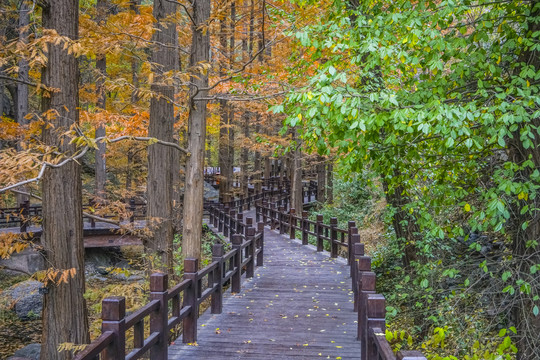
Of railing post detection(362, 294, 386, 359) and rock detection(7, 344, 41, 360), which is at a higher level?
railing post detection(362, 294, 386, 359)

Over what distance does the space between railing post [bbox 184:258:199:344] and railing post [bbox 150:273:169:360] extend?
985mm

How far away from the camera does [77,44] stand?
6.48m

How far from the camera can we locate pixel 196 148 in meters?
9.34

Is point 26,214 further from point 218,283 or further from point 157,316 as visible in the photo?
point 157,316

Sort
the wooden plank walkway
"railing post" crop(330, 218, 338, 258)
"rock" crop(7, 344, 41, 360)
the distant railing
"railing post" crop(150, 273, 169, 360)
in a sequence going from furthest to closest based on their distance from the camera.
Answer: the distant railing < "railing post" crop(330, 218, 338, 258) < "rock" crop(7, 344, 41, 360) < the wooden plank walkway < "railing post" crop(150, 273, 169, 360)

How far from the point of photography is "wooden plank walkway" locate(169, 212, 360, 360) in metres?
6.41

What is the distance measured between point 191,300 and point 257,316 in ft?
5.88

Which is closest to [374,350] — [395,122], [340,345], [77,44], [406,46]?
[340,345]

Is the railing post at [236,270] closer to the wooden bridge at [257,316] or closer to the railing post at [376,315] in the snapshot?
the wooden bridge at [257,316]

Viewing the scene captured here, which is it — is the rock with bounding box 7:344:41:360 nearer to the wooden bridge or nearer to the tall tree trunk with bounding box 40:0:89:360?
the wooden bridge

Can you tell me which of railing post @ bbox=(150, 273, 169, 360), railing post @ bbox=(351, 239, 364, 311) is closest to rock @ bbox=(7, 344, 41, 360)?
railing post @ bbox=(150, 273, 169, 360)

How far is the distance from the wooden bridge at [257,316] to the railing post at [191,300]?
0.04ft

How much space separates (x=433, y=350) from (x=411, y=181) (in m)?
3.71

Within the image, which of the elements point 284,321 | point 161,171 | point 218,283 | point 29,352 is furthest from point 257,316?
point 29,352
